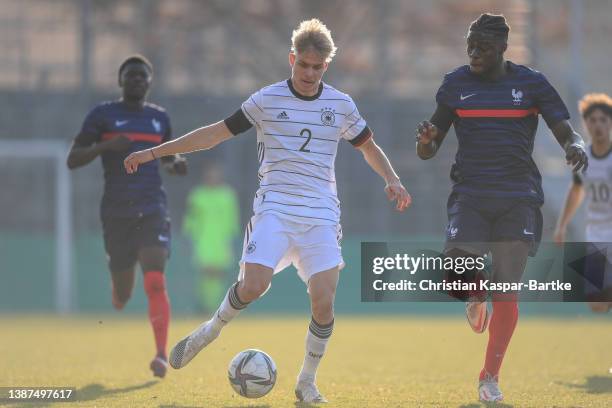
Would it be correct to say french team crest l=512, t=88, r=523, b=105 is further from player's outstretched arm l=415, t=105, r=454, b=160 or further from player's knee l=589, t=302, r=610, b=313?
player's knee l=589, t=302, r=610, b=313

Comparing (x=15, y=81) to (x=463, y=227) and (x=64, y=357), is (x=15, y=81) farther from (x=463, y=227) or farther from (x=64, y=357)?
(x=463, y=227)

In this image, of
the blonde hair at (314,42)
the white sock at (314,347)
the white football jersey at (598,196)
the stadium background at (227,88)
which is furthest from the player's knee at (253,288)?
the stadium background at (227,88)

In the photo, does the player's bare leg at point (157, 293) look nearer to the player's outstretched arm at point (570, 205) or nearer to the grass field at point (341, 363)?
the grass field at point (341, 363)

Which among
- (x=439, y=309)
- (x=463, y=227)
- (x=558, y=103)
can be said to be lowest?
(x=439, y=309)

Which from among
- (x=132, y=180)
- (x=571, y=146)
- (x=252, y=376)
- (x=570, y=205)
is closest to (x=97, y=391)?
(x=252, y=376)

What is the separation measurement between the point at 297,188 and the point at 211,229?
11.9 m

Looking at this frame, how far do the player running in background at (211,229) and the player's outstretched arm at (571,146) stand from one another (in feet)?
38.4

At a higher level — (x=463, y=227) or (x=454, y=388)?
(x=463, y=227)

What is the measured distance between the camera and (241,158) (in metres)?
21.3

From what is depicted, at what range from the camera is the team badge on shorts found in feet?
24.2

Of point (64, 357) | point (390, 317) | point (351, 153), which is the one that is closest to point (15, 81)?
point (351, 153)

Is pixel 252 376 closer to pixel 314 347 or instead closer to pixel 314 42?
pixel 314 347

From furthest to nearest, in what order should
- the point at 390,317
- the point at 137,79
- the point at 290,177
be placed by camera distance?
the point at 390,317 < the point at 137,79 < the point at 290,177

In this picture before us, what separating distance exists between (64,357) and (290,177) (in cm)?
483
